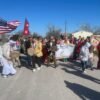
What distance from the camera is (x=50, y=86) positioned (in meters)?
11.7

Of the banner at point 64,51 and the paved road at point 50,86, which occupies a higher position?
the banner at point 64,51

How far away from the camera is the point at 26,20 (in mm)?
23891

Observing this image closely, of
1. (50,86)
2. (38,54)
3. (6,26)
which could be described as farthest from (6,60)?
(6,26)

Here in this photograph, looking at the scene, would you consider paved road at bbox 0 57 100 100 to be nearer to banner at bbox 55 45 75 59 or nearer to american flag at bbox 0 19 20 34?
american flag at bbox 0 19 20 34

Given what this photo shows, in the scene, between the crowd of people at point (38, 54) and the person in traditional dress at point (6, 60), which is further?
the crowd of people at point (38, 54)

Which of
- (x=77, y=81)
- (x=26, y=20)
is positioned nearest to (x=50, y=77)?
(x=77, y=81)

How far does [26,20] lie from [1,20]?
12.6 ft

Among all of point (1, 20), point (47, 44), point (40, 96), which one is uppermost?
point (1, 20)

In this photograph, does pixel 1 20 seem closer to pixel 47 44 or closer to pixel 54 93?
pixel 47 44

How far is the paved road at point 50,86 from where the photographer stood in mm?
10023

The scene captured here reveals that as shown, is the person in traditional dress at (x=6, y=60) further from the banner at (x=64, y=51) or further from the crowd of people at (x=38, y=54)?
the banner at (x=64, y=51)

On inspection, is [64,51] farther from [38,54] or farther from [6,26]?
[38,54]

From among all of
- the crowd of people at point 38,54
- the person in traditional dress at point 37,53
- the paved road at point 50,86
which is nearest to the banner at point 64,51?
the crowd of people at point 38,54

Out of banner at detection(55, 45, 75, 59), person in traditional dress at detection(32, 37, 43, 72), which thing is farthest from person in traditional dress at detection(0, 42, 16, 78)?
banner at detection(55, 45, 75, 59)
